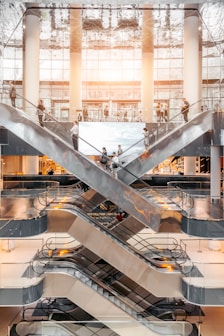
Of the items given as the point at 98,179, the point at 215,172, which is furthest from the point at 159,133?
the point at 98,179

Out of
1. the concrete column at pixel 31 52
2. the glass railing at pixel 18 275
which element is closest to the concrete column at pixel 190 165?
the concrete column at pixel 31 52

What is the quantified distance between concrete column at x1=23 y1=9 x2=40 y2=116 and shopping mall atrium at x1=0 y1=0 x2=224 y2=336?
0.07 m

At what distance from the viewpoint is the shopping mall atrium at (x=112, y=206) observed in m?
13.3

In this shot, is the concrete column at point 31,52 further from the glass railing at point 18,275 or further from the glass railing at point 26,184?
the glass railing at point 18,275

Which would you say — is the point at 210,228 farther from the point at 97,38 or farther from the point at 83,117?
the point at 97,38

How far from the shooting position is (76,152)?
13828 millimetres

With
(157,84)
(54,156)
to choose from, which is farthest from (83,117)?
(157,84)

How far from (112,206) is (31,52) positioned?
13.6 meters

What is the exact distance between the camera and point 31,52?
27016 millimetres

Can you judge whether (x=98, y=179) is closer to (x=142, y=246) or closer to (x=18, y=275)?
(x=18, y=275)

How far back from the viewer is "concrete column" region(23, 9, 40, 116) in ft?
87.6

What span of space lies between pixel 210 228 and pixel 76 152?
5139mm

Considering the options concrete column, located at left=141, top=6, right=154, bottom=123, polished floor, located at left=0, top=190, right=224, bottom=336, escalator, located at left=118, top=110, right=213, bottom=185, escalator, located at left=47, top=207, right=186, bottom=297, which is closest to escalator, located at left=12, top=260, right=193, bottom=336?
escalator, located at left=47, top=207, right=186, bottom=297

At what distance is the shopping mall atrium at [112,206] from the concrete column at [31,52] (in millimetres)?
67
